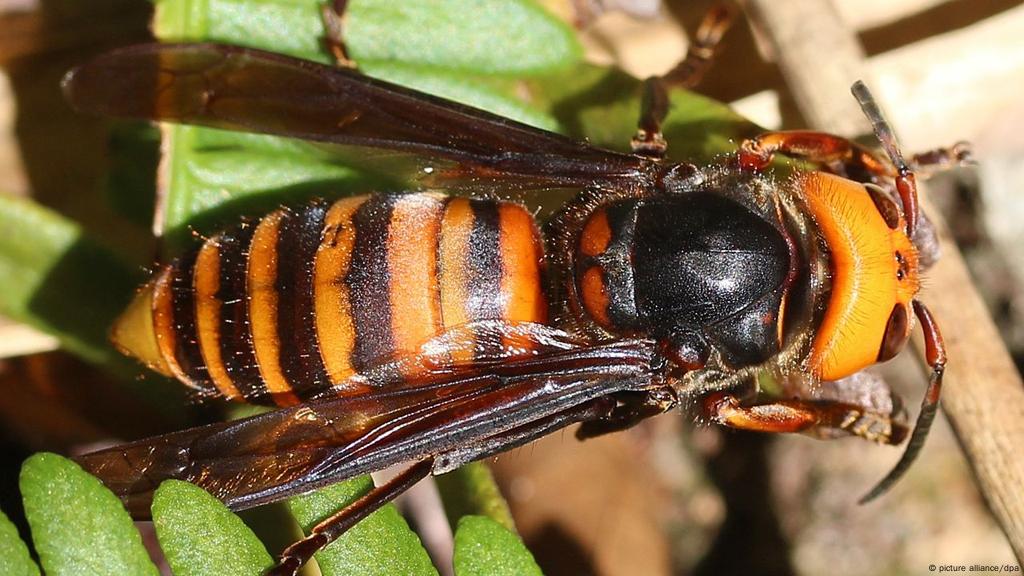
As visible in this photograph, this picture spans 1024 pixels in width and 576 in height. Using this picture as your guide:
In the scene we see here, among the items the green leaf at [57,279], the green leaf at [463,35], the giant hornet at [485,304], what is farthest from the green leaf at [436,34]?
the green leaf at [57,279]

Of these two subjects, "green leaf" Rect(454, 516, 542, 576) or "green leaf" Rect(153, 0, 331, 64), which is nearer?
"green leaf" Rect(454, 516, 542, 576)

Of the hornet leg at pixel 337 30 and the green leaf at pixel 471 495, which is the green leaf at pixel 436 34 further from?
the green leaf at pixel 471 495

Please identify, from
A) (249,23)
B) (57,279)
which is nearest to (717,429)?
(249,23)

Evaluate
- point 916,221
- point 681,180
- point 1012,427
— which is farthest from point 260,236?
point 1012,427

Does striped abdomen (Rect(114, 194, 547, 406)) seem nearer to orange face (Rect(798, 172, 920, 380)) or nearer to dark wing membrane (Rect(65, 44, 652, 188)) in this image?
dark wing membrane (Rect(65, 44, 652, 188))

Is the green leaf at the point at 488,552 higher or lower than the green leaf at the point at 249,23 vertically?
lower

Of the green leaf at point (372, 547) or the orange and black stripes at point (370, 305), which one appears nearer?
the green leaf at point (372, 547)

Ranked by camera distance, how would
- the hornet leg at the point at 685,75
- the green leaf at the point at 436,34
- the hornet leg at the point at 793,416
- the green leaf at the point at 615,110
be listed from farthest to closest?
the green leaf at the point at 436,34
the green leaf at the point at 615,110
the hornet leg at the point at 685,75
the hornet leg at the point at 793,416

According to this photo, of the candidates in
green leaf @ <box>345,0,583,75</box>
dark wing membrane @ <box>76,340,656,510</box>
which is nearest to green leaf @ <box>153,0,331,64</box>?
green leaf @ <box>345,0,583,75</box>
